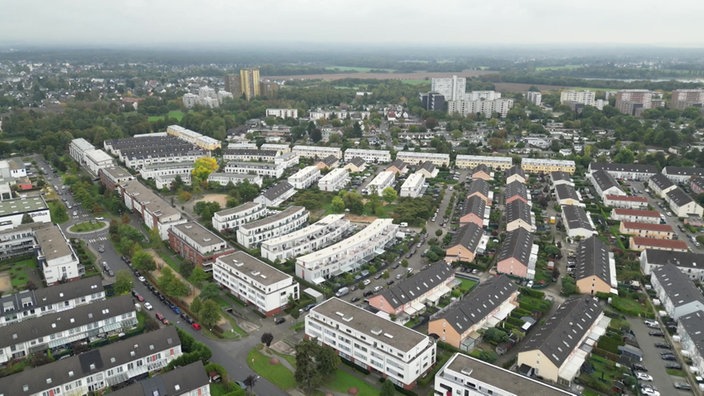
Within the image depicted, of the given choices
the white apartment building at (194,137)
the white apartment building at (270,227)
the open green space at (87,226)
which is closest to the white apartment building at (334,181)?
the white apartment building at (270,227)

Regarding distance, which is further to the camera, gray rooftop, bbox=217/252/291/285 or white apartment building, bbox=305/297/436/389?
gray rooftop, bbox=217/252/291/285

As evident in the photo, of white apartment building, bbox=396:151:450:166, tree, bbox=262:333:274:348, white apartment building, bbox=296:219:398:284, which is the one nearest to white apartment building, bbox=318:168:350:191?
white apartment building, bbox=396:151:450:166

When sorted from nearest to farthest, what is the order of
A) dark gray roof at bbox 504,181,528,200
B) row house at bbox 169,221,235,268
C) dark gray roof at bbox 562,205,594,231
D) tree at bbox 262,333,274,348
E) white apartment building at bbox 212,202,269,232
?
tree at bbox 262,333,274,348, row house at bbox 169,221,235,268, dark gray roof at bbox 562,205,594,231, white apartment building at bbox 212,202,269,232, dark gray roof at bbox 504,181,528,200

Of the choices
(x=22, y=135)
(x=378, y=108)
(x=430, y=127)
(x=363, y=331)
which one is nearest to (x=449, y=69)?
(x=378, y=108)

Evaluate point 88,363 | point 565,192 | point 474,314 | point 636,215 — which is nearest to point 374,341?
point 474,314

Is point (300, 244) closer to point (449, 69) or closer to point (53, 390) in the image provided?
point (53, 390)

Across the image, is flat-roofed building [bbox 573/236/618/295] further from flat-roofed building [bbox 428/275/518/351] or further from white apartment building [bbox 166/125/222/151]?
white apartment building [bbox 166/125/222/151]

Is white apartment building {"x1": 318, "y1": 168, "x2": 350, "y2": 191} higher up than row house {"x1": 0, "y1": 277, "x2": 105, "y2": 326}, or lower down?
higher up
